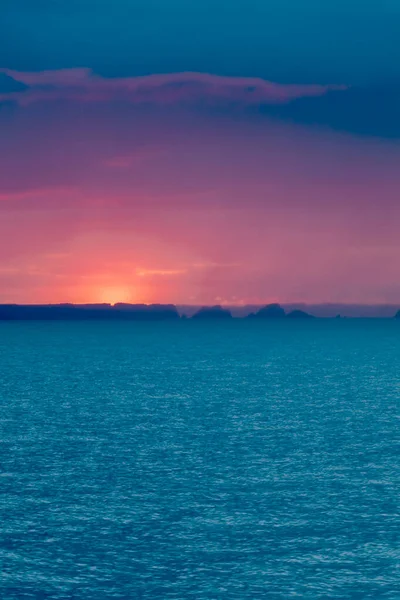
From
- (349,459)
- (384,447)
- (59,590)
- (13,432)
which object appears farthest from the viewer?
(13,432)

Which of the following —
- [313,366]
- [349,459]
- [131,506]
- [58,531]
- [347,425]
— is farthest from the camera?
[313,366]

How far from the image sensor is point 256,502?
49.6 m

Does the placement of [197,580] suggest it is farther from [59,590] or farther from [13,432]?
[13,432]

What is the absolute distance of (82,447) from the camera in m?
70.8

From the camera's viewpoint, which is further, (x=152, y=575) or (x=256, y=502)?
(x=256, y=502)

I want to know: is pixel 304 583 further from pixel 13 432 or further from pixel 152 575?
pixel 13 432

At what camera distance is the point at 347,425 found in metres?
85.0

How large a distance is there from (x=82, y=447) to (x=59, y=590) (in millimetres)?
35812

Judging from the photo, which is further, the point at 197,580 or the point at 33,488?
the point at 33,488

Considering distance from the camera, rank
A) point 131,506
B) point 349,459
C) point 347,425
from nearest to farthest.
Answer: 1. point 131,506
2. point 349,459
3. point 347,425

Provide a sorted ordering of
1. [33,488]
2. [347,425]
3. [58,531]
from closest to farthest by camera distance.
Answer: [58,531], [33,488], [347,425]

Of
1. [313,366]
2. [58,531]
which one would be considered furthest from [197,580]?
[313,366]

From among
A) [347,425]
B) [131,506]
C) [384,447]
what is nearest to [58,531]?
[131,506]

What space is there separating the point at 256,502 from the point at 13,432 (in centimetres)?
3596
